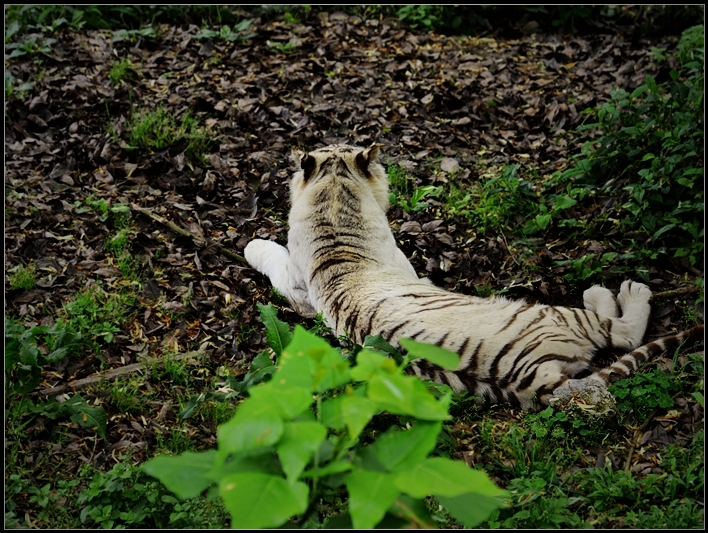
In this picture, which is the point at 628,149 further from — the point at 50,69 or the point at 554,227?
the point at 50,69

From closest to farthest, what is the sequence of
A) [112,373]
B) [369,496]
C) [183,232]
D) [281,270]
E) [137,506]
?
[369,496] < [137,506] < [112,373] < [281,270] < [183,232]

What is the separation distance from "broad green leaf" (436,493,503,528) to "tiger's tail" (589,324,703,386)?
6.38 ft

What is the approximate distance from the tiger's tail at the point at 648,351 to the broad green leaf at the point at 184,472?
2.39 metres

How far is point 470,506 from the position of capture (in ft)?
6.59

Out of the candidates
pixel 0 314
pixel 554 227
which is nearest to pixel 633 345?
pixel 554 227

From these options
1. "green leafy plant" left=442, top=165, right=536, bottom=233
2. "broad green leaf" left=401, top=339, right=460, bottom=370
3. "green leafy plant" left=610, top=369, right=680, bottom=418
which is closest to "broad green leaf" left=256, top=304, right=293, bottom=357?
"broad green leaf" left=401, top=339, right=460, bottom=370

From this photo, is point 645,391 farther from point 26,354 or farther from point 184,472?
point 26,354

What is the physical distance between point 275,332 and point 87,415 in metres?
1.03

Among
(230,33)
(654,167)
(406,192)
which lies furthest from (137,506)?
(230,33)

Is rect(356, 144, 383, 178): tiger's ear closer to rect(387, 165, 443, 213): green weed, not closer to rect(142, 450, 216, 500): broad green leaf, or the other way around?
rect(387, 165, 443, 213): green weed

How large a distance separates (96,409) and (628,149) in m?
4.09

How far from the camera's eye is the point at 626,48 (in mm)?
7449

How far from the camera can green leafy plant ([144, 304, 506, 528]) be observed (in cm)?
183

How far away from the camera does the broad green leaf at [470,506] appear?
77.7 inches
